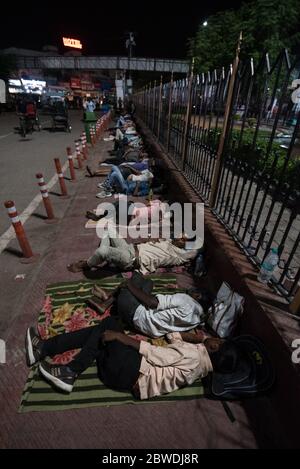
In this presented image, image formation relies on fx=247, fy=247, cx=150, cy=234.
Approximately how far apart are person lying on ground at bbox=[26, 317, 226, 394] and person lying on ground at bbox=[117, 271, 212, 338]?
0.86ft

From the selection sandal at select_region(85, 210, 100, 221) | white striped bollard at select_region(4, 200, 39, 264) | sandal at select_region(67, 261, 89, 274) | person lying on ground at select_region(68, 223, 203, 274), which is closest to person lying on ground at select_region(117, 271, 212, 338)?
person lying on ground at select_region(68, 223, 203, 274)

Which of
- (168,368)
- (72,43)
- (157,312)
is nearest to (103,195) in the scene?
(157,312)

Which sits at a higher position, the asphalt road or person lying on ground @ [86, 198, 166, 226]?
person lying on ground @ [86, 198, 166, 226]

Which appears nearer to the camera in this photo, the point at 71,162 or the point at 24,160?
the point at 71,162

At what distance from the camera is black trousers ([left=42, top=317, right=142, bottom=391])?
2.30 m

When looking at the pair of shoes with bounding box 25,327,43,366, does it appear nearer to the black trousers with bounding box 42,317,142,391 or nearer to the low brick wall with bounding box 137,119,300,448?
the black trousers with bounding box 42,317,142,391

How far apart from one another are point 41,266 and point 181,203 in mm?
3090

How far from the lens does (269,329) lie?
91.7 inches

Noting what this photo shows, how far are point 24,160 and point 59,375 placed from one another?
9.67 meters

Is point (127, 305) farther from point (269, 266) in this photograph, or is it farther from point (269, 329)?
point (269, 266)

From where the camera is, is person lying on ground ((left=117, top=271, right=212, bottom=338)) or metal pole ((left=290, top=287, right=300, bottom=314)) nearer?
metal pole ((left=290, top=287, right=300, bottom=314))

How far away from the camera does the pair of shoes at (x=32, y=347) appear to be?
8.32 ft

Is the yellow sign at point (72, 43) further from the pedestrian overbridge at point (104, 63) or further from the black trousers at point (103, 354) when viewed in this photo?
the black trousers at point (103, 354)
